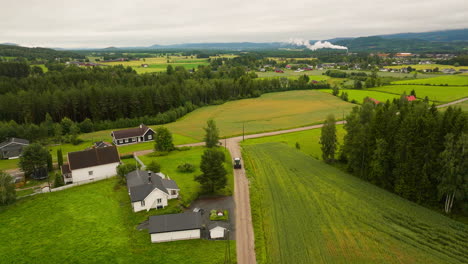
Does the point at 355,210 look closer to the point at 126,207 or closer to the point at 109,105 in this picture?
the point at 126,207

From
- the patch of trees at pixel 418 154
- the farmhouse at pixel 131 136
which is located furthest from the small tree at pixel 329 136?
the farmhouse at pixel 131 136

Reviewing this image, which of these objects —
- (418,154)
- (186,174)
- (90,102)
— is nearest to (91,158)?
(186,174)

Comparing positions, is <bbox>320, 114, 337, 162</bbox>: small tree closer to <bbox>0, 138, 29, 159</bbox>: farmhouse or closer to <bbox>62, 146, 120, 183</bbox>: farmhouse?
<bbox>62, 146, 120, 183</bbox>: farmhouse

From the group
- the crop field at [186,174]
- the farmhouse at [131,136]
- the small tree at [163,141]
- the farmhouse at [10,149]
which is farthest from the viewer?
the farmhouse at [131,136]

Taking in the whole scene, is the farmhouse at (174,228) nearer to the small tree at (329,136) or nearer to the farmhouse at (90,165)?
the farmhouse at (90,165)

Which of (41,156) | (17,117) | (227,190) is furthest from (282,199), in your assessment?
(17,117)
